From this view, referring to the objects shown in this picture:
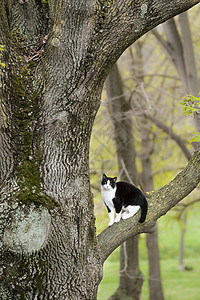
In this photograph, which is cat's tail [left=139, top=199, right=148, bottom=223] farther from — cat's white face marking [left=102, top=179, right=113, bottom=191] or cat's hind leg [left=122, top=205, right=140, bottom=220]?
cat's white face marking [left=102, top=179, right=113, bottom=191]

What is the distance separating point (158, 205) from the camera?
448cm

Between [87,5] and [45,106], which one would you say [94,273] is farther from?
[87,5]

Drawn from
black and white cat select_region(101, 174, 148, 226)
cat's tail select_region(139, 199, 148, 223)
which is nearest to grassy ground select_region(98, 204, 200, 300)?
black and white cat select_region(101, 174, 148, 226)

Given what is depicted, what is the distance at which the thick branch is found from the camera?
14.1 feet

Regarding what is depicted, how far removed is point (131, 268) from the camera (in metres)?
9.19

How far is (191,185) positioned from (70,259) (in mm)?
1659

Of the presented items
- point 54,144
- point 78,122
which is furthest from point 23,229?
point 78,122

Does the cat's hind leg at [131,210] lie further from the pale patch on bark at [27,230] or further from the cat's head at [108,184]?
the pale patch on bark at [27,230]

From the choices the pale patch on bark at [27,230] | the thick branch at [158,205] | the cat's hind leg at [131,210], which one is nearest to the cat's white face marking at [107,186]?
the cat's hind leg at [131,210]

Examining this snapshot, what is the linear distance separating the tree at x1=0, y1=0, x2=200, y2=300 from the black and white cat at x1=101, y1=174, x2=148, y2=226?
84cm

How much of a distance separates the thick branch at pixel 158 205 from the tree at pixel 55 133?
1.62 ft

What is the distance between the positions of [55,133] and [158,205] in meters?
1.58

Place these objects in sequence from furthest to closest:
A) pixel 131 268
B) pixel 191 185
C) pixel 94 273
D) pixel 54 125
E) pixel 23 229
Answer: pixel 131 268, pixel 191 185, pixel 94 273, pixel 54 125, pixel 23 229

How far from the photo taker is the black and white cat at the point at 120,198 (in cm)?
456
